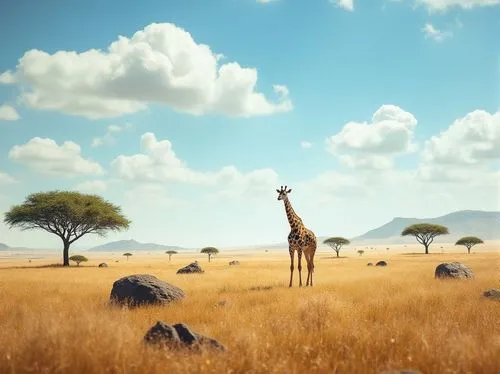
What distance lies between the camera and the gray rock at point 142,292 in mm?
15391

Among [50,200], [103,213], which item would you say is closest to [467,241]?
[103,213]

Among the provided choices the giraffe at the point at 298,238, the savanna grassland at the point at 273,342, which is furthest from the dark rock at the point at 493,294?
the giraffe at the point at 298,238

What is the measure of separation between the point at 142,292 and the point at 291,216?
10.1 m

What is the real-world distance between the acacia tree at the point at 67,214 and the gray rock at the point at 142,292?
4270cm

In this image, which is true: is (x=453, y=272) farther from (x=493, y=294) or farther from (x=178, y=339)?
(x=178, y=339)

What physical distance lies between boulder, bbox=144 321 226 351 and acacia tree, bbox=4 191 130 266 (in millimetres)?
51749

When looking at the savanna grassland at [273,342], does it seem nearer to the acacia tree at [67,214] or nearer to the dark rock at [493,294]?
the dark rock at [493,294]

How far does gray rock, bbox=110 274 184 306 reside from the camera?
1539 centimetres

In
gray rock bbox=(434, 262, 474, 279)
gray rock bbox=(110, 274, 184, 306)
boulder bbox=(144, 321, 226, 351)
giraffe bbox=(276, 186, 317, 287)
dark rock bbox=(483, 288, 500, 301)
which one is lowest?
gray rock bbox=(434, 262, 474, 279)

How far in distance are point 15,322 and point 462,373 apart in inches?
402

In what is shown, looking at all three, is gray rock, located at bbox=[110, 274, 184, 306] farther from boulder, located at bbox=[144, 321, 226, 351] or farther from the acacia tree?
the acacia tree

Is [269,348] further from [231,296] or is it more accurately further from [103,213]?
[103,213]

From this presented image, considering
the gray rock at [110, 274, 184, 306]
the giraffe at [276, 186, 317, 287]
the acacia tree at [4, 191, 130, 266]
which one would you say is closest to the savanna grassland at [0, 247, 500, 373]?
the gray rock at [110, 274, 184, 306]

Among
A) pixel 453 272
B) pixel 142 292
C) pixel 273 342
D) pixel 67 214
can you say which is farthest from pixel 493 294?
pixel 67 214
